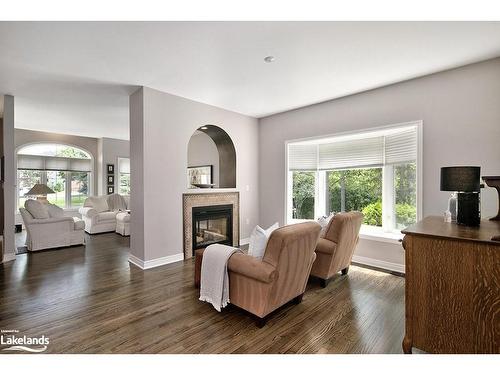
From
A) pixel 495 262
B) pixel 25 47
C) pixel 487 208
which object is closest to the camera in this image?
pixel 495 262

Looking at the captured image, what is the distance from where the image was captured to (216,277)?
2.40m

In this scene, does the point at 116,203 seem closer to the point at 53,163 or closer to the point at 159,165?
the point at 53,163

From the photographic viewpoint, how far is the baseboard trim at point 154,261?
12.0 feet

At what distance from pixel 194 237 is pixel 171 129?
1.90m

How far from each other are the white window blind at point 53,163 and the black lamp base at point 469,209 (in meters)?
9.33

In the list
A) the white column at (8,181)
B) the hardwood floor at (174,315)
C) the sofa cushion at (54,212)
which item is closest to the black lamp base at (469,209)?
the hardwood floor at (174,315)

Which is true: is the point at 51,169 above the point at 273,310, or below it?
above

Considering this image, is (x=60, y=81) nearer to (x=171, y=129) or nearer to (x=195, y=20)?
(x=171, y=129)

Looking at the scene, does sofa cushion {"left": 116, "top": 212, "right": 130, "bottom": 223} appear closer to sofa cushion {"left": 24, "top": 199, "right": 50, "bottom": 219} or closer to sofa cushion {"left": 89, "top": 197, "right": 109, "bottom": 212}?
sofa cushion {"left": 89, "top": 197, "right": 109, "bottom": 212}

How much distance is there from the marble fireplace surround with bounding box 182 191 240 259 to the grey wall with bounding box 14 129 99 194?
18.4ft

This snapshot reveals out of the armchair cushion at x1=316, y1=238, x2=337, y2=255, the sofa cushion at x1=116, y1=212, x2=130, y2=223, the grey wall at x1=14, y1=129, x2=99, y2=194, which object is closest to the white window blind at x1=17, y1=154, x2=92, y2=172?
the grey wall at x1=14, y1=129, x2=99, y2=194

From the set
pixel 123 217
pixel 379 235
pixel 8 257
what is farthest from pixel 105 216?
pixel 379 235
